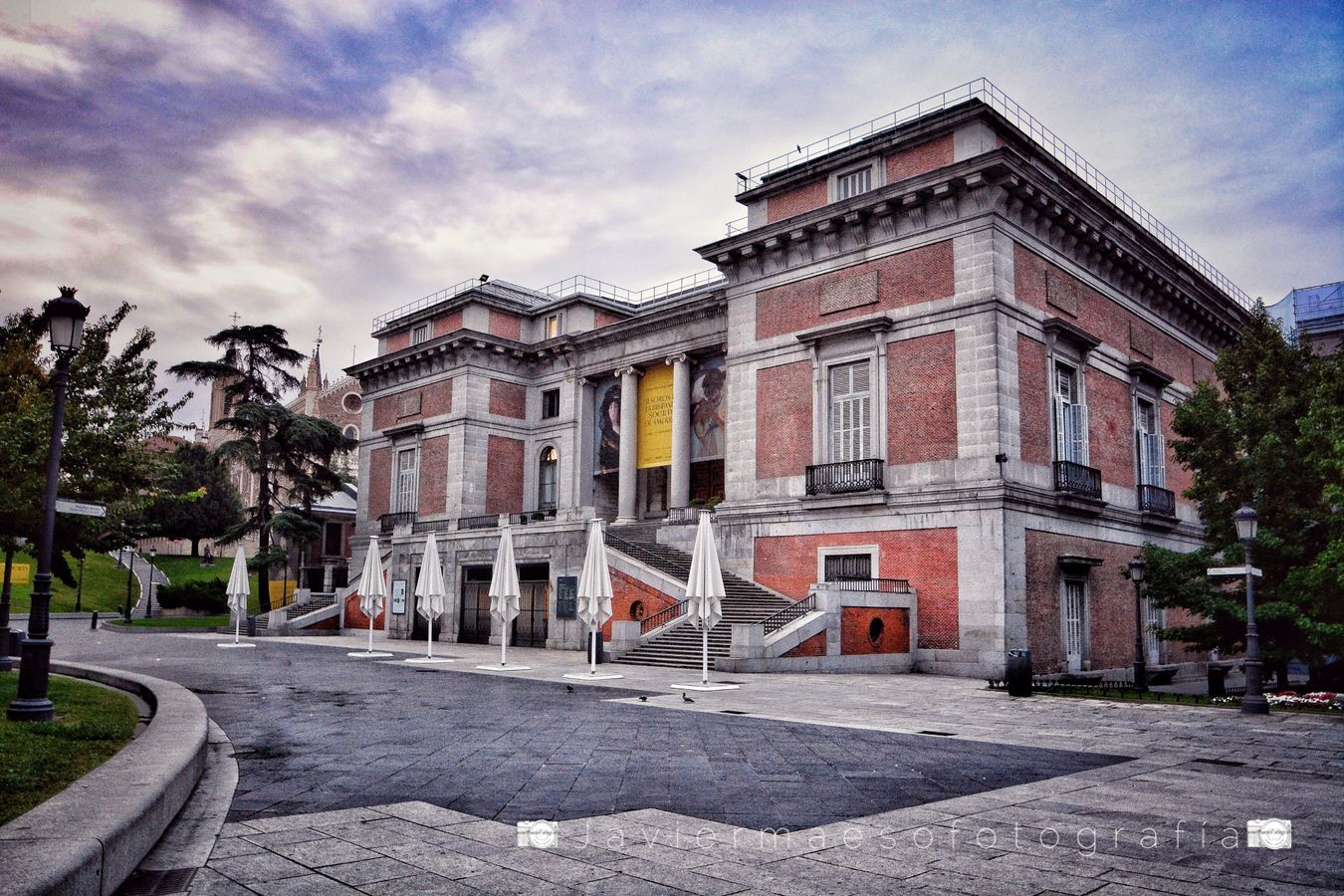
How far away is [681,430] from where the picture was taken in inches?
1421

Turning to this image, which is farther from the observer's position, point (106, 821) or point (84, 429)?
point (84, 429)

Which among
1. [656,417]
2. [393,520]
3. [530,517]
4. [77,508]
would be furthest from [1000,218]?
[393,520]

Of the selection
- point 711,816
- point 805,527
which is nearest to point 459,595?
point 805,527

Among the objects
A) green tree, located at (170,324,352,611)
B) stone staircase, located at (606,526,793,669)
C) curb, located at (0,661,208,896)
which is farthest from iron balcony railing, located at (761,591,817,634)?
green tree, located at (170,324,352,611)

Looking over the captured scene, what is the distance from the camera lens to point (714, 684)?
18.2 m

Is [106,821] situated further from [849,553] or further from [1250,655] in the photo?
[849,553]

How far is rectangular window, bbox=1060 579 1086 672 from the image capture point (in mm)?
25516

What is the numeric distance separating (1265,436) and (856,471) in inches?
383

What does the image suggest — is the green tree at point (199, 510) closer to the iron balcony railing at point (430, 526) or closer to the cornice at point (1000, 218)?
the iron balcony railing at point (430, 526)

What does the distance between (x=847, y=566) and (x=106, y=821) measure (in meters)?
22.9

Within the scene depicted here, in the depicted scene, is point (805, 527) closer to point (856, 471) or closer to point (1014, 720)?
point (856, 471)

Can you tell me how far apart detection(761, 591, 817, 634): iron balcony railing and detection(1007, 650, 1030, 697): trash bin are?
19.2 feet

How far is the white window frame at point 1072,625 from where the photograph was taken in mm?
25344

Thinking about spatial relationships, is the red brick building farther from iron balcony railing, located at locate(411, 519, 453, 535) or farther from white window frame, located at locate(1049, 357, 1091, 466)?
iron balcony railing, located at locate(411, 519, 453, 535)
